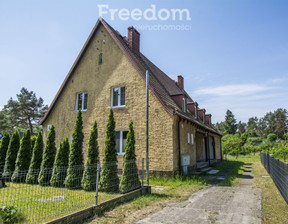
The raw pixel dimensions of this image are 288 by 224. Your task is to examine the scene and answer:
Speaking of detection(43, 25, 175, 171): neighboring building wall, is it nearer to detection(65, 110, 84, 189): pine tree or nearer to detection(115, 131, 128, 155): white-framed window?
detection(115, 131, 128, 155): white-framed window

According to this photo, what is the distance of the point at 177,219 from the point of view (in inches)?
190

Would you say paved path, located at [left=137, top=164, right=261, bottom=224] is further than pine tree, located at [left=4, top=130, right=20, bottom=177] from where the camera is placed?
No

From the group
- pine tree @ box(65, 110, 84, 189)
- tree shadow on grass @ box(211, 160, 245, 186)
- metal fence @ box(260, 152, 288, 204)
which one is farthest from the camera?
tree shadow on grass @ box(211, 160, 245, 186)

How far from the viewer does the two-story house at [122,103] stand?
10397 millimetres

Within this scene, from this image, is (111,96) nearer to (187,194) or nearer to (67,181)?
(67,181)

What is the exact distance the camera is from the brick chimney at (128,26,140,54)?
582 inches

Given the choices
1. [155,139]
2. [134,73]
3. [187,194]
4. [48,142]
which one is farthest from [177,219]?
[134,73]

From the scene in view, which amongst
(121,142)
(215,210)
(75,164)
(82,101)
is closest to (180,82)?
(82,101)

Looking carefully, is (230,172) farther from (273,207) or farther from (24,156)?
(24,156)

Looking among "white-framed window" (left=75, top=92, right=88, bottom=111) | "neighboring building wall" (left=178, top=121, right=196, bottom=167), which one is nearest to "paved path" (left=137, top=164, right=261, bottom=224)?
"neighboring building wall" (left=178, top=121, right=196, bottom=167)

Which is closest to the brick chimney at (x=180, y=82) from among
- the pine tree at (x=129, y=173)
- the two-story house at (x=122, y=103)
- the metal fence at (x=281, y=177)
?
the two-story house at (x=122, y=103)

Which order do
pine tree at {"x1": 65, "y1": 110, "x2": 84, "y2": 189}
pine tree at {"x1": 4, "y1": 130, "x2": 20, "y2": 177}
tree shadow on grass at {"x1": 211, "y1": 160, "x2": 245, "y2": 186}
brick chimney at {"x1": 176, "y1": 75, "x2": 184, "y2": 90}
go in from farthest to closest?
brick chimney at {"x1": 176, "y1": 75, "x2": 184, "y2": 90} → pine tree at {"x1": 4, "y1": 130, "x2": 20, "y2": 177} → tree shadow on grass at {"x1": 211, "y1": 160, "x2": 245, "y2": 186} → pine tree at {"x1": 65, "y1": 110, "x2": 84, "y2": 189}

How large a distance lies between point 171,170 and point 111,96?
589 centimetres

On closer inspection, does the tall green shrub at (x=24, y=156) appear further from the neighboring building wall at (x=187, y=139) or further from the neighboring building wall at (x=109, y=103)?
the neighboring building wall at (x=187, y=139)
